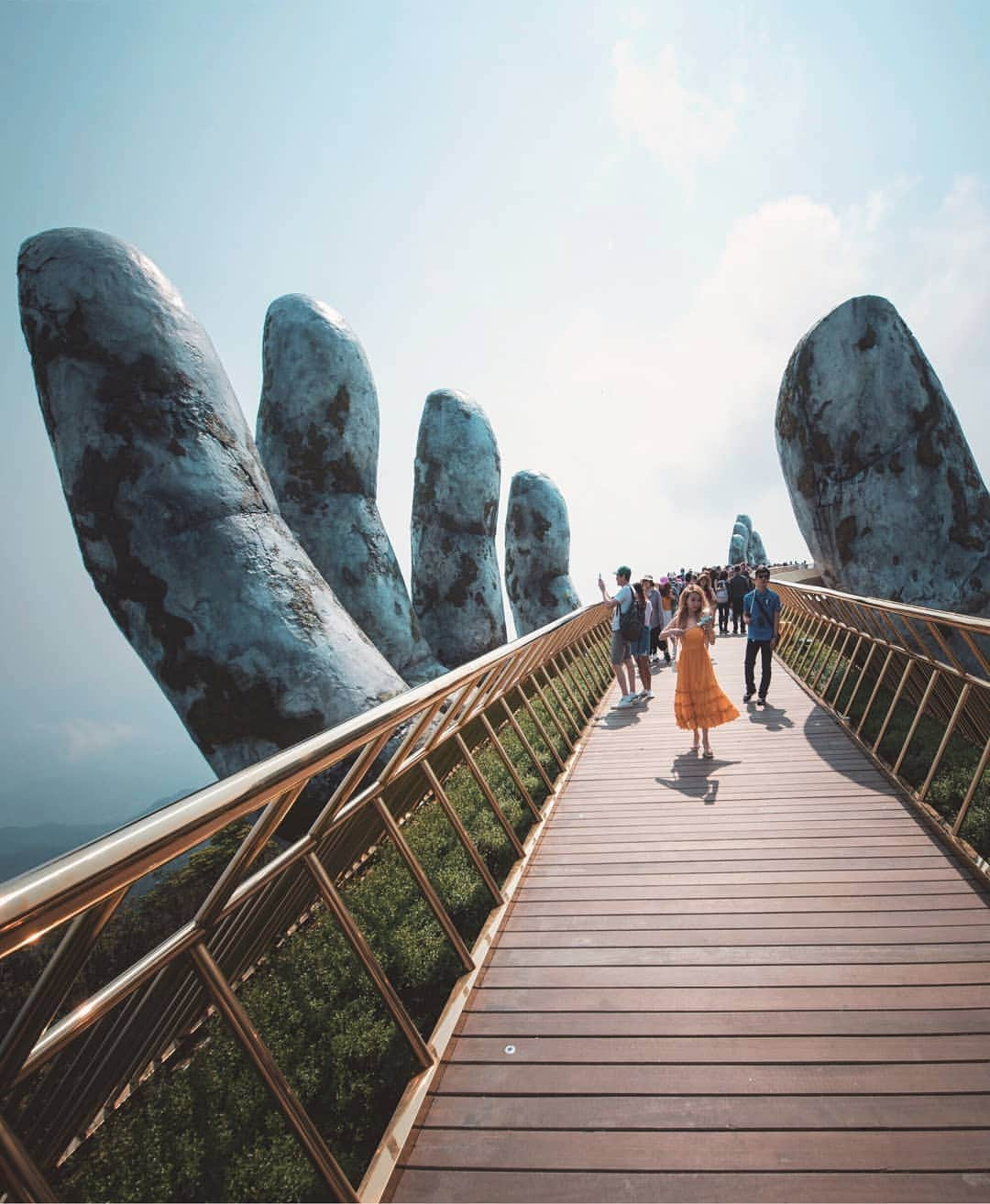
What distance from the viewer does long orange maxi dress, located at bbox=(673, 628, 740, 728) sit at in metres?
5.73

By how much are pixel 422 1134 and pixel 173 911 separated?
13.3ft

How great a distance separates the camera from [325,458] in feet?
32.6

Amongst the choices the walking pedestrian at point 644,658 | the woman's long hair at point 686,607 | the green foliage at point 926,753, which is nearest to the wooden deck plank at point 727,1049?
the green foliage at point 926,753

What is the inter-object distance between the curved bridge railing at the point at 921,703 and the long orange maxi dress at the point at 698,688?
4.42 feet

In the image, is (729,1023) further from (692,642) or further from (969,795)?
(692,642)

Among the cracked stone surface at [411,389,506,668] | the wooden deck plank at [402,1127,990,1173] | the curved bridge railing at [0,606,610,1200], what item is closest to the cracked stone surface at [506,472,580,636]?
the cracked stone surface at [411,389,506,668]

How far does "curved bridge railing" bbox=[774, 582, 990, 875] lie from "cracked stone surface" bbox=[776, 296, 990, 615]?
2.33 ft

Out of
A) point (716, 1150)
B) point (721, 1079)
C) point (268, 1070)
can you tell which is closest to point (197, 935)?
point (268, 1070)

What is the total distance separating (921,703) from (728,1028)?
293cm

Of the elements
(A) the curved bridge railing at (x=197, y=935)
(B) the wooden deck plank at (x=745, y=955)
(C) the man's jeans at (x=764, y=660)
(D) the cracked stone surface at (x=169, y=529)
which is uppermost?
(D) the cracked stone surface at (x=169, y=529)

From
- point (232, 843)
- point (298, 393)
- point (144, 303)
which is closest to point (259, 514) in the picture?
point (144, 303)

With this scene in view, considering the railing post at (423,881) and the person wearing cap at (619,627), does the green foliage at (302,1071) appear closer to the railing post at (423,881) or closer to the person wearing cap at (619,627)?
the railing post at (423,881)

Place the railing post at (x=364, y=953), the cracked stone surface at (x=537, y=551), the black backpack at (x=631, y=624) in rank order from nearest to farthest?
the railing post at (x=364, y=953), the black backpack at (x=631, y=624), the cracked stone surface at (x=537, y=551)

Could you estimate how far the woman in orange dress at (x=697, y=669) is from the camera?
226 inches
